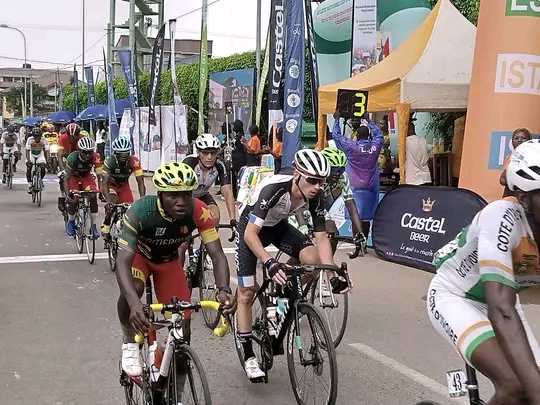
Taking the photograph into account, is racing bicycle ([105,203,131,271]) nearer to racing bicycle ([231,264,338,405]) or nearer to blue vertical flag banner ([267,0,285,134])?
racing bicycle ([231,264,338,405])

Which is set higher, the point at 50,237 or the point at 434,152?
the point at 434,152

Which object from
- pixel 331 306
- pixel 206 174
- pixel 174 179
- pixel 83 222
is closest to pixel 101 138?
pixel 83 222

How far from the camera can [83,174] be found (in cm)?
1125

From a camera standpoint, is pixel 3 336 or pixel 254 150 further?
pixel 254 150

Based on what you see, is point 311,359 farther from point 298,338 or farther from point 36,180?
point 36,180

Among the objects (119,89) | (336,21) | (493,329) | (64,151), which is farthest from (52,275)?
(119,89)

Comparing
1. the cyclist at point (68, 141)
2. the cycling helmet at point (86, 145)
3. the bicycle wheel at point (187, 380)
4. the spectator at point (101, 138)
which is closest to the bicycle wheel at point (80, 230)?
the cycling helmet at point (86, 145)

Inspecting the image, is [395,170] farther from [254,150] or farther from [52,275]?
[52,275]

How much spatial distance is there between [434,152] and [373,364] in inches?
410

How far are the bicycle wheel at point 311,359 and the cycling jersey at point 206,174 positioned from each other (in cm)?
323

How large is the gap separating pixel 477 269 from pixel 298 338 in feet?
6.50

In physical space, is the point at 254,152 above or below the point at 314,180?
below

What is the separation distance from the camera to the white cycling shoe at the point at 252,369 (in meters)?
5.07

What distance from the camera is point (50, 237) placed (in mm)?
12672
